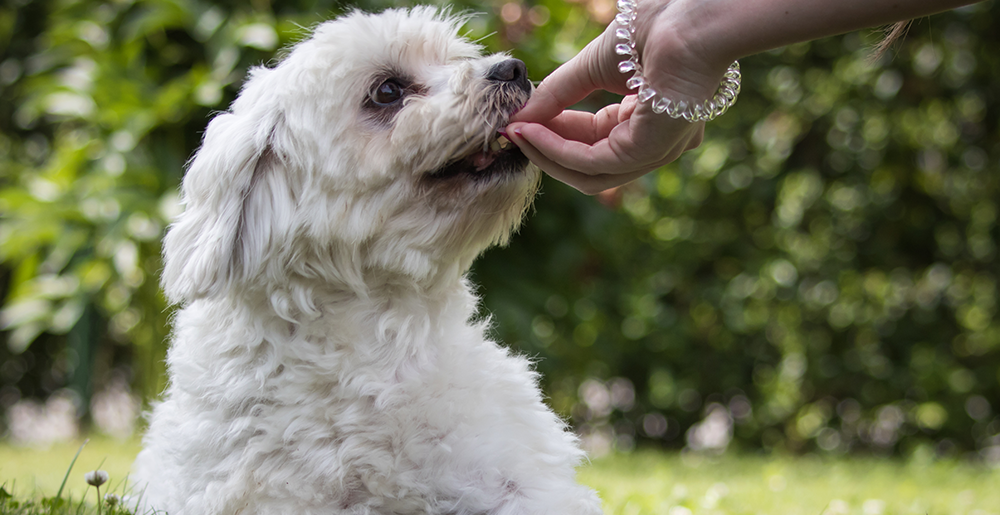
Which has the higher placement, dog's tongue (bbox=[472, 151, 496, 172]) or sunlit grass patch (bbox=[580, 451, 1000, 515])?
dog's tongue (bbox=[472, 151, 496, 172])

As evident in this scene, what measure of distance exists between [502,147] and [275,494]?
3.41 feet

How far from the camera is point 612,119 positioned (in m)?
2.23

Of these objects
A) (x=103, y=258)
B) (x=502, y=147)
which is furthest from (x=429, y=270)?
(x=103, y=258)

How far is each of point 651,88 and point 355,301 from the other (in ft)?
3.02

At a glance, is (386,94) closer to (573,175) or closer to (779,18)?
(573,175)

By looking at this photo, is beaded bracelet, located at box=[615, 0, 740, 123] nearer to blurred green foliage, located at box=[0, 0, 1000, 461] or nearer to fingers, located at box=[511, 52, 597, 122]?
fingers, located at box=[511, 52, 597, 122]

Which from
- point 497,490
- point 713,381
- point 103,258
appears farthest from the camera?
point 713,381

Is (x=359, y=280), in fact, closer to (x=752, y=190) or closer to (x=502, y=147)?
(x=502, y=147)

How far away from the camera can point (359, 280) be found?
2.10m

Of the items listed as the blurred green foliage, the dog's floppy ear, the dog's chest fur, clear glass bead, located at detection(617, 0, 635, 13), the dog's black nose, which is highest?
the blurred green foliage

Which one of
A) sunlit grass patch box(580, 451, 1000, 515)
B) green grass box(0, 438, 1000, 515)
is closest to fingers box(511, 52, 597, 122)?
green grass box(0, 438, 1000, 515)

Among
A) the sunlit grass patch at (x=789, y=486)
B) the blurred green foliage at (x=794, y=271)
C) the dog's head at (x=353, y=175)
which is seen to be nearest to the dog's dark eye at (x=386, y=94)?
the dog's head at (x=353, y=175)

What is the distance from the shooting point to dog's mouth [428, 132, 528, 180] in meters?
2.14

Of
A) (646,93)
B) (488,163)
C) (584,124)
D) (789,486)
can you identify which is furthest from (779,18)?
(789,486)
